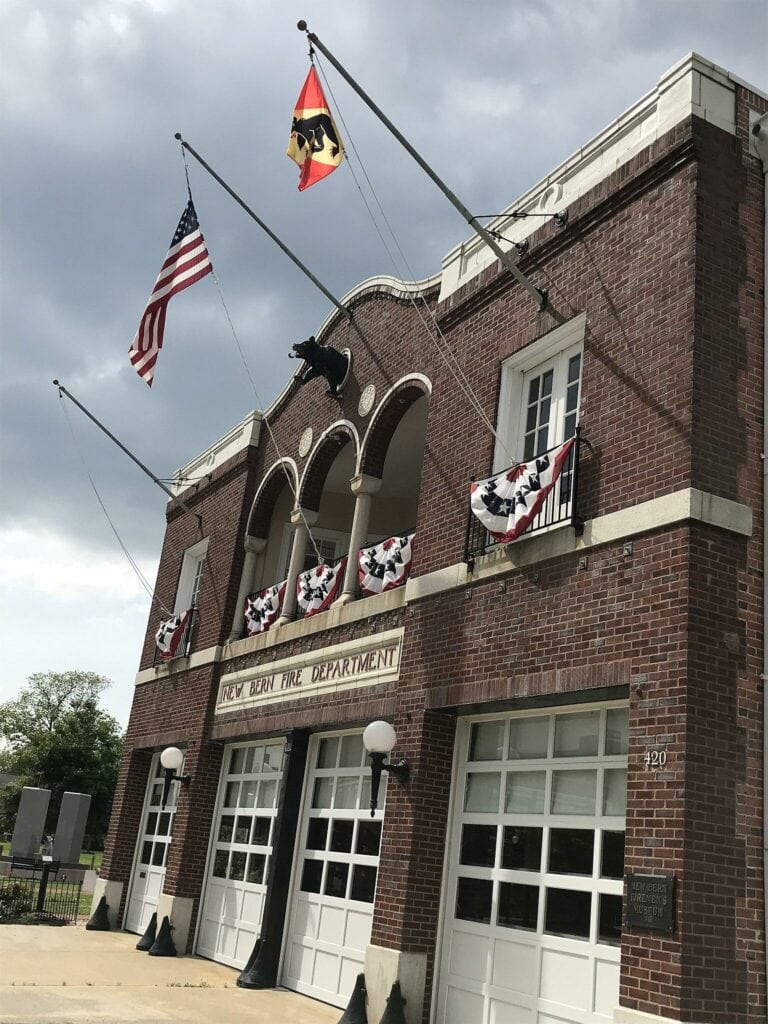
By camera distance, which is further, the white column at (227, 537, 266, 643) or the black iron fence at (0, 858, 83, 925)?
the black iron fence at (0, 858, 83, 925)

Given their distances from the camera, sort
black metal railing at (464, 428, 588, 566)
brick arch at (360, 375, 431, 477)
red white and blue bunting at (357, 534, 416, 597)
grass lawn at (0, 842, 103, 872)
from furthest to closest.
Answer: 1. grass lawn at (0, 842, 103, 872)
2. brick arch at (360, 375, 431, 477)
3. red white and blue bunting at (357, 534, 416, 597)
4. black metal railing at (464, 428, 588, 566)

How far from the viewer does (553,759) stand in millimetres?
9281

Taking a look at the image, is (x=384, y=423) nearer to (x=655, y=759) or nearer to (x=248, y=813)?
(x=248, y=813)

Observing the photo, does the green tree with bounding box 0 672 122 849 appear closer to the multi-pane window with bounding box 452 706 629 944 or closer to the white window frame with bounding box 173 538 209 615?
the white window frame with bounding box 173 538 209 615

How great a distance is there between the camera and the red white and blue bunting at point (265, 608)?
15820mm

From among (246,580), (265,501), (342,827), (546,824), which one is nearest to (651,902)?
(546,824)

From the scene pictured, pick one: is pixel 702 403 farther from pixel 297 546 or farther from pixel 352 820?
pixel 297 546

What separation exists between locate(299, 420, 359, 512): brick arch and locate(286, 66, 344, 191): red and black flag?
4.60 m

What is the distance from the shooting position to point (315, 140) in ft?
36.8

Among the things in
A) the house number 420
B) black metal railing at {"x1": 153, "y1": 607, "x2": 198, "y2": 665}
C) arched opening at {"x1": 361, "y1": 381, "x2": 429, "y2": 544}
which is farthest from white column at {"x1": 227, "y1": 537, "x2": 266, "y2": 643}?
the house number 420

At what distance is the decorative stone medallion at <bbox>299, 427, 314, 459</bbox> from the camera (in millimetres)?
15978

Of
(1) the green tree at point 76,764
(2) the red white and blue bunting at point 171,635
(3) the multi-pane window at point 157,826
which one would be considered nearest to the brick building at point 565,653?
(3) the multi-pane window at point 157,826

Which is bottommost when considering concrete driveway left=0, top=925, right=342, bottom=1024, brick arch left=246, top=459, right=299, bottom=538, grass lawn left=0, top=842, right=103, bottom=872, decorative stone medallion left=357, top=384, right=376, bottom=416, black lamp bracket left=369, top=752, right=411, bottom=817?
concrete driveway left=0, top=925, right=342, bottom=1024

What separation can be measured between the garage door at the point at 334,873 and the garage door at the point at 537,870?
6.03ft
